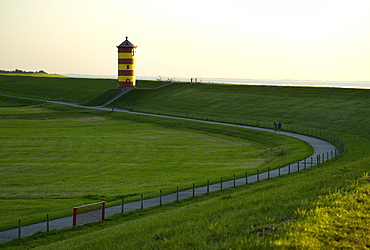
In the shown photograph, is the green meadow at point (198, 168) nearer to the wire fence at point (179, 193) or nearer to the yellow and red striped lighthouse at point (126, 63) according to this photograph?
the wire fence at point (179, 193)

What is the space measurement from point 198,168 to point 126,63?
8065 centimetres

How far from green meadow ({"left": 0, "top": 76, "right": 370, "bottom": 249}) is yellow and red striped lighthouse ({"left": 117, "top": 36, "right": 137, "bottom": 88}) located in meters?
5.58

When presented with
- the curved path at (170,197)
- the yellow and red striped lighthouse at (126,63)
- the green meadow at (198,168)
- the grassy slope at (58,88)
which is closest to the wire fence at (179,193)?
the curved path at (170,197)

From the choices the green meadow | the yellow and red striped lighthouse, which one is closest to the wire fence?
the green meadow

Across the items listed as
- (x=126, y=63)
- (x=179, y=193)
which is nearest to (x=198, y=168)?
(x=179, y=193)

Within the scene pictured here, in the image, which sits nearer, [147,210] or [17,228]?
[17,228]

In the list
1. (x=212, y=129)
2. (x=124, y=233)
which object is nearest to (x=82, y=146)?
(x=212, y=129)

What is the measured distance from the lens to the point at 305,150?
51.9 metres

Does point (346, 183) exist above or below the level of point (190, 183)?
above

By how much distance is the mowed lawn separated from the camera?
109 ft

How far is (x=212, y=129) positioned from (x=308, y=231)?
60.1 meters

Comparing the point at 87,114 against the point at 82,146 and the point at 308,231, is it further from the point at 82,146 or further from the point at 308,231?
the point at 308,231

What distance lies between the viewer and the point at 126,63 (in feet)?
403

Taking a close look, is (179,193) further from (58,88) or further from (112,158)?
(58,88)
